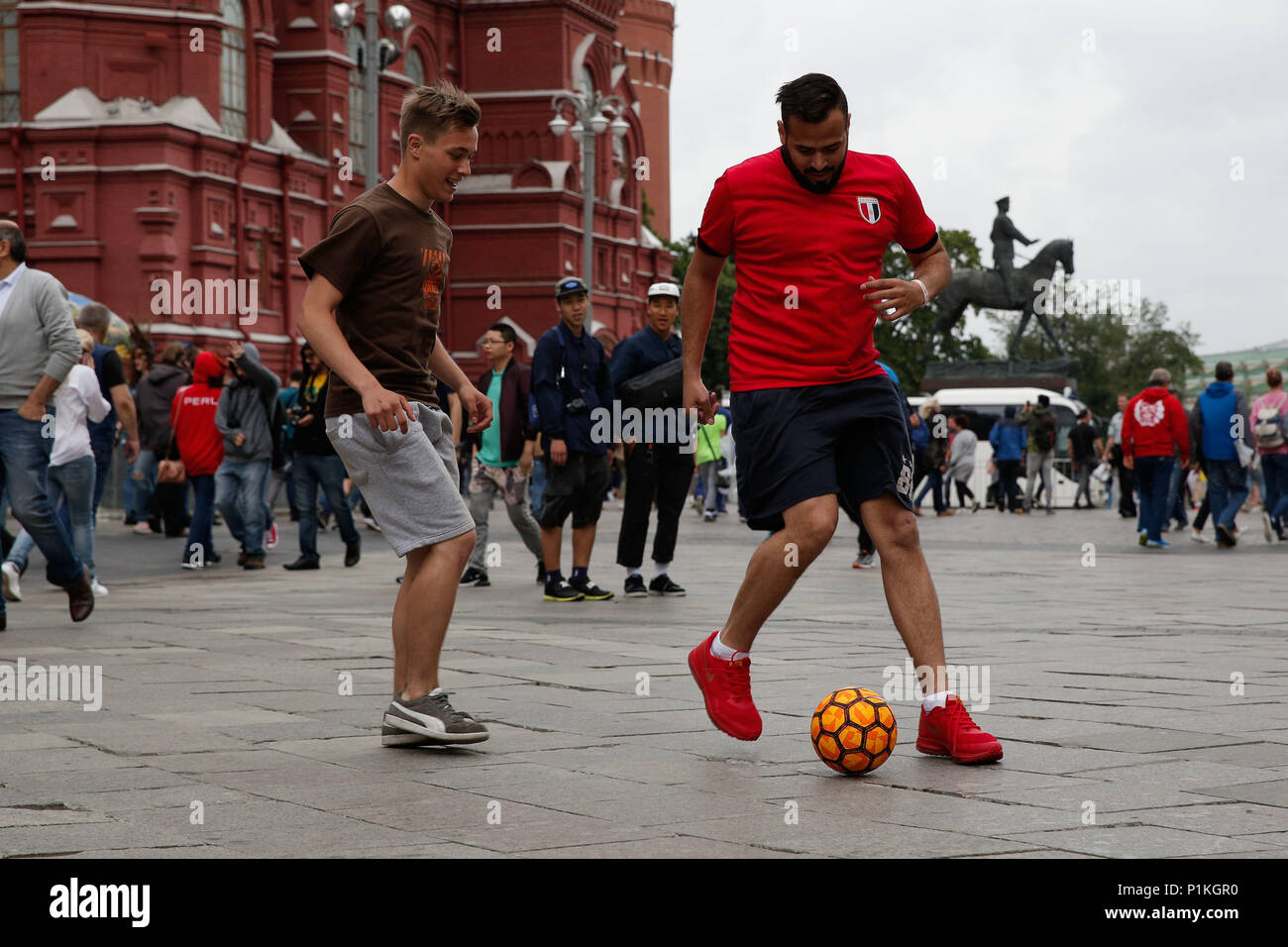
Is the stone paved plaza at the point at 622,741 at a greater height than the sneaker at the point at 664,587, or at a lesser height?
lesser

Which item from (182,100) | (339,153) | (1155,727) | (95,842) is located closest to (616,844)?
(95,842)

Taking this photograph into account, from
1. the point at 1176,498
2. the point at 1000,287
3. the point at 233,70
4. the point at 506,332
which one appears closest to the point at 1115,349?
the point at 1000,287

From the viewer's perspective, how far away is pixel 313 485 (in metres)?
15.0

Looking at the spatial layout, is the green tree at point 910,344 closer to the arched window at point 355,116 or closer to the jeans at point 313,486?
the arched window at point 355,116

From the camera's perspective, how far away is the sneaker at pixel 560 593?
1184cm

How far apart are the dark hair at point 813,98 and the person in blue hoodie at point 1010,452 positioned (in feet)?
82.5

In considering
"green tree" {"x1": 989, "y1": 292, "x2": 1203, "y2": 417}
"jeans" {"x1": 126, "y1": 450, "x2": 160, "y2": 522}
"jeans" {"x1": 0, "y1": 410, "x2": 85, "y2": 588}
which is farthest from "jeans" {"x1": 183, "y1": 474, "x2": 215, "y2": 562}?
"green tree" {"x1": 989, "y1": 292, "x2": 1203, "y2": 417}

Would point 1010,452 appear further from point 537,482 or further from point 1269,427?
point 1269,427

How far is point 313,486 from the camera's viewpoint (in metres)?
15.0

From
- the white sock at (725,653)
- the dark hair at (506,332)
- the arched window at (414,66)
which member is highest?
the arched window at (414,66)

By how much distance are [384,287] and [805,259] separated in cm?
138

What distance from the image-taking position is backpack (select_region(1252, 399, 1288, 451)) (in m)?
18.5

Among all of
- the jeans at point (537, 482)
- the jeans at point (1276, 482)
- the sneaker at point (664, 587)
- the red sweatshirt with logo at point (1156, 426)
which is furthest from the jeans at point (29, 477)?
the jeans at point (1276, 482)

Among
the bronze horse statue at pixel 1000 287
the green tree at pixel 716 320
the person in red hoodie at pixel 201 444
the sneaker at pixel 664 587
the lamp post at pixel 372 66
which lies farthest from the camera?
the green tree at pixel 716 320
